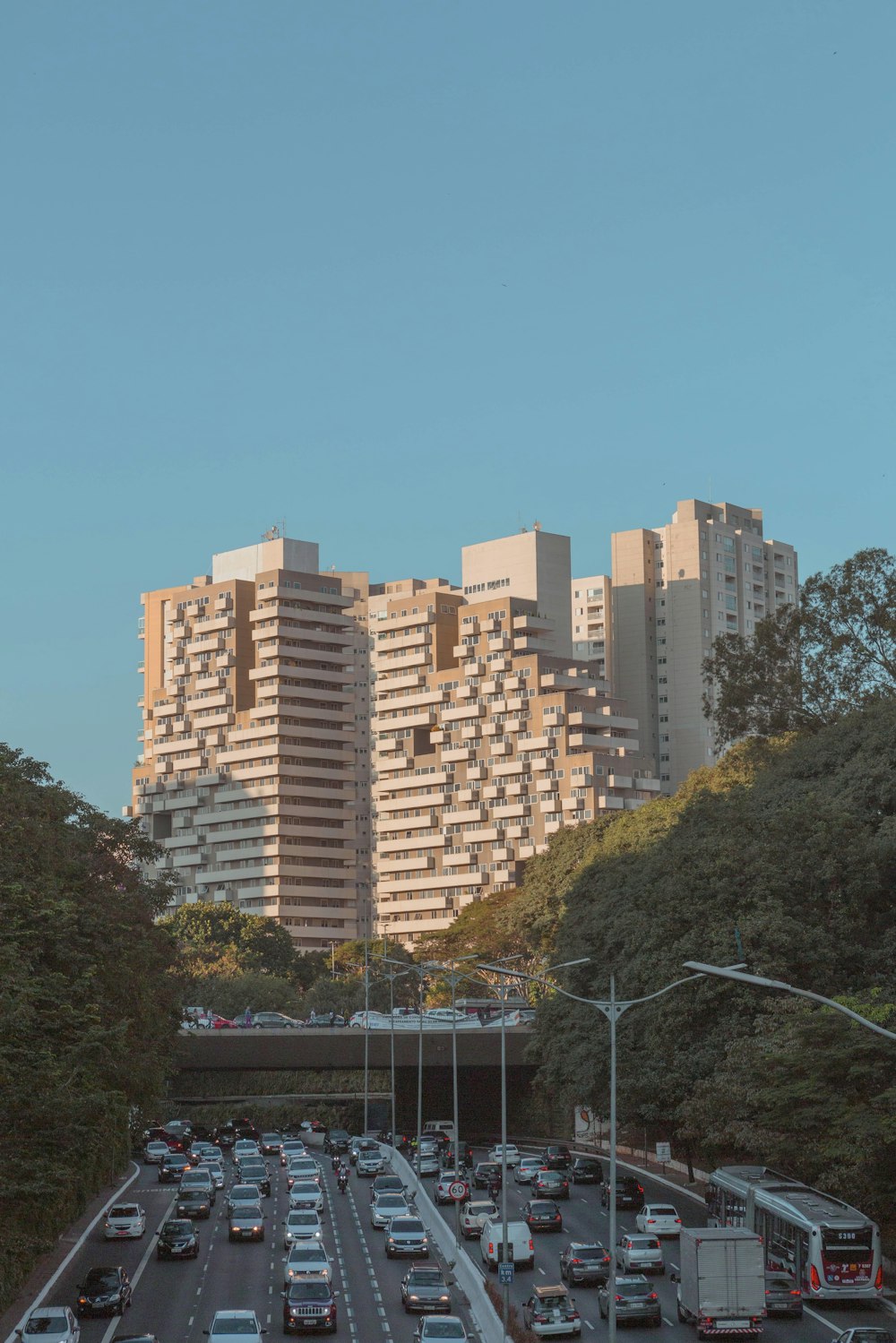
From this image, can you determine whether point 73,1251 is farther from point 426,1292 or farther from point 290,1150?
point 290,1150

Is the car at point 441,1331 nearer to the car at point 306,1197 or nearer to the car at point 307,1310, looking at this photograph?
the car at point 307,1310

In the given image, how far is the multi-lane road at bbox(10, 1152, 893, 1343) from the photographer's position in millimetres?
45719

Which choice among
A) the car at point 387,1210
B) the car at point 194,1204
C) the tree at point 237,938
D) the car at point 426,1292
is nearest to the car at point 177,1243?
the car at point 387,1210

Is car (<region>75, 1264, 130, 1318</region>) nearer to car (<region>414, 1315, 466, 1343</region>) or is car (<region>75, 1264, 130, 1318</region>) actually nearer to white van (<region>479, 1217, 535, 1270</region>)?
car (<region>414, 1315, 466, 1343</region>)

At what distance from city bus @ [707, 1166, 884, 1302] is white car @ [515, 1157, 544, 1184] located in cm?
2673

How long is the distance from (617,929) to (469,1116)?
55.1m

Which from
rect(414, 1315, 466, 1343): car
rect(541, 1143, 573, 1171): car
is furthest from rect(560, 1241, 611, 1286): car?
rect(541, 1143, 573, 1171): car

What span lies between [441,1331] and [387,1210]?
25213 mm

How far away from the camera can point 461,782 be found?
196125 millimetres

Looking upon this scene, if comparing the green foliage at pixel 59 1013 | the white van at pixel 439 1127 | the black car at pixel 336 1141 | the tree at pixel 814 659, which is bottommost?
the white van at pixel 439 1127

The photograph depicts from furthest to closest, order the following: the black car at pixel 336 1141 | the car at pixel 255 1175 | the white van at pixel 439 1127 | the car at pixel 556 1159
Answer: the white van at pixel 439 1127 → the black car at pixel 336 1141 → the car at pixel 556 1159 → the car at pixel 255 1175

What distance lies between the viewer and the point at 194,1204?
67.6 meters

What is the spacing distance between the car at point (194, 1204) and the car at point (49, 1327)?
25925 millimetres

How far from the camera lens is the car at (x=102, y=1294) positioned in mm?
47875
